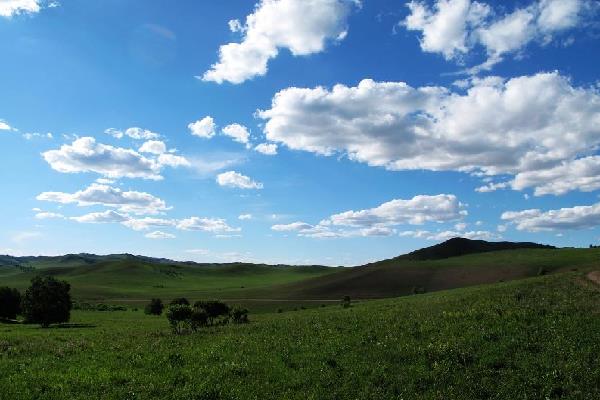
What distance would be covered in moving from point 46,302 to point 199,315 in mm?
31930

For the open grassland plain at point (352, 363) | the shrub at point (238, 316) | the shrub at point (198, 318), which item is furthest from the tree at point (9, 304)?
the open grassland plain at point (352, 363)

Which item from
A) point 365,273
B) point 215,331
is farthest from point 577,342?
point 365,273

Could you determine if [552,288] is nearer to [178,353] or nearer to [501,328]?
[501,328]

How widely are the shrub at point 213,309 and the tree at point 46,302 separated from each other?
26787mm

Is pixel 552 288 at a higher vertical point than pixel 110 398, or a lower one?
higher

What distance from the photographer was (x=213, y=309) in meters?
49.5

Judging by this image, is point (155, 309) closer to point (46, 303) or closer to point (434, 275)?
point (46, 303)

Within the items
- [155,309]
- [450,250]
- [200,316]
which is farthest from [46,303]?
[450,250]

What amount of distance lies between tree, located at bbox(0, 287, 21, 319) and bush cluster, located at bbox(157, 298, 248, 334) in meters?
44.4

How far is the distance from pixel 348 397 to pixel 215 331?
2284 centimetres

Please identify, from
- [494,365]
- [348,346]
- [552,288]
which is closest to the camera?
[494,365]

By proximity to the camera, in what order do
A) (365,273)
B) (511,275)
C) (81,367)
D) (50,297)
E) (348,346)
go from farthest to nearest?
(365,273) < (511,275) < (50,297) < (348,346) < (81,367)

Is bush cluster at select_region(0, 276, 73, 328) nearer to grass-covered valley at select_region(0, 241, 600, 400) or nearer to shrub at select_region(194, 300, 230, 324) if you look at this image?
shrub at select_region(194, 300, 230, 324)

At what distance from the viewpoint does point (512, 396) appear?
1805cm
